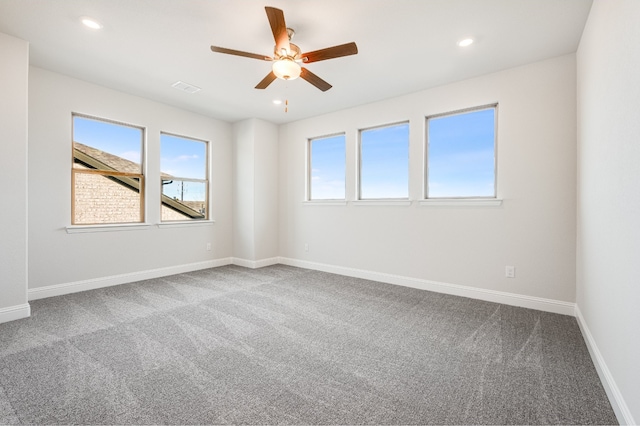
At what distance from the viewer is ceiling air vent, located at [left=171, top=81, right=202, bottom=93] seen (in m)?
3.86

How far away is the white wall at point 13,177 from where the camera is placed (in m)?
2.84

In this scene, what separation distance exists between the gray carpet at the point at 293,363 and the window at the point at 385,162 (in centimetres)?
174

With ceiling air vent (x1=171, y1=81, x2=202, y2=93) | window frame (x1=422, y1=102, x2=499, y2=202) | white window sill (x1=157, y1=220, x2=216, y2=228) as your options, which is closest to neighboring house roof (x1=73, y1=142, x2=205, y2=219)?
white window sill (x1=157, y1=220, x2=216, y2=228)

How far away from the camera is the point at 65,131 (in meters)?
3.71

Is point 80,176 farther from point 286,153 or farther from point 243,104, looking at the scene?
point 286,153

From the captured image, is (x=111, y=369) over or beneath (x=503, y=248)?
beneath

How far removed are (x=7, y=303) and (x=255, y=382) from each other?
2.87 meters

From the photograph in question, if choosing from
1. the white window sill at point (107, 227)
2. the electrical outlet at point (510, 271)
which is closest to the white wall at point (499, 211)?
the electrical outlet at point (510, 271)

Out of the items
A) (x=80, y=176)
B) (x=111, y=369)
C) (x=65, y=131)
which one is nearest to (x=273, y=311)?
(x=111, y=369)

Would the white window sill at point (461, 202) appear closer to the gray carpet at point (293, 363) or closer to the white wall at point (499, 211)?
the white wall at point (499, 211)

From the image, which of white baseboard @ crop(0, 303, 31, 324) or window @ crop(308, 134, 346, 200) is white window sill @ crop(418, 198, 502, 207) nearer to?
window @ crop(308, 134, 346, 200)

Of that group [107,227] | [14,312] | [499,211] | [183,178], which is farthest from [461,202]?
[14,312]

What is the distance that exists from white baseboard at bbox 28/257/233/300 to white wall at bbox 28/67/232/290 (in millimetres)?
50

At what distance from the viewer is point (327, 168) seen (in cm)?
530
